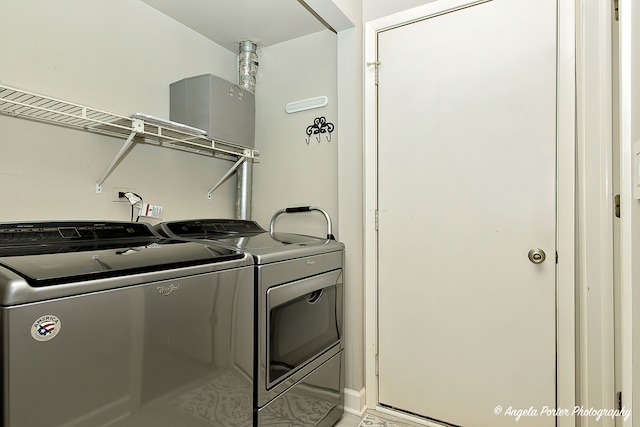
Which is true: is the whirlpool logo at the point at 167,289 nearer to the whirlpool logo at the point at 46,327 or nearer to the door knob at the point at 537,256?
the whirlpool logo at the point at 46,327

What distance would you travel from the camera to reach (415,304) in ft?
6.10

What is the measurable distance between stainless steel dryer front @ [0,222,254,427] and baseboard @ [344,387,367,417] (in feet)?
2.69

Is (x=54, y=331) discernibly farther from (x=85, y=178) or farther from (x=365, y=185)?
(x=365, y=185)

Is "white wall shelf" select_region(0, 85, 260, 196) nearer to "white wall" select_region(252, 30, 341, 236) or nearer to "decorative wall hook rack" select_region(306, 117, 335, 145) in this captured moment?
"white wall" select_region(252, 30, 341, 236)

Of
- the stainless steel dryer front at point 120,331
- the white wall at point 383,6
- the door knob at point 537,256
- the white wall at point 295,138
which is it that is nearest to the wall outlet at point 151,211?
the stainless steel dryer front at point 120,331

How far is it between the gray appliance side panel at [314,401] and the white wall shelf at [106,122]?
1367 millimetres

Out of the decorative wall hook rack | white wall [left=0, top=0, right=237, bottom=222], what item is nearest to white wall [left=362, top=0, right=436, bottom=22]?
the decorative wall hook rack

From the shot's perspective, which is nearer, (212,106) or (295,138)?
(212,106)

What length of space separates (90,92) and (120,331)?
53.8 inches

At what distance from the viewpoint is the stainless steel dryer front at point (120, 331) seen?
76 cm

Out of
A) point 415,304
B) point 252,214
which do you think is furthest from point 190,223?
point 415,304

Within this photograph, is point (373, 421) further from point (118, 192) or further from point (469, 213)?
point (118, 192)

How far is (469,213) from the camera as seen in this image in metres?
1.73

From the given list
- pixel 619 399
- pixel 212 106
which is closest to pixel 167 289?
pixel 212 106
